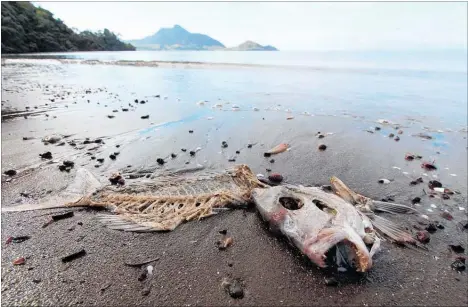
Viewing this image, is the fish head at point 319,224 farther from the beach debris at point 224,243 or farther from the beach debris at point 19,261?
the beach debris at point 19,261

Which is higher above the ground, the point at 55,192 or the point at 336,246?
the point at 336,246

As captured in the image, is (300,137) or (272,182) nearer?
(272,182)

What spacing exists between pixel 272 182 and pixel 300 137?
12.0 feet

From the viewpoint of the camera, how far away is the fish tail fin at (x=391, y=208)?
4605 mm

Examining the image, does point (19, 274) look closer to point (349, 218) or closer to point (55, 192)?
point (55, 192)

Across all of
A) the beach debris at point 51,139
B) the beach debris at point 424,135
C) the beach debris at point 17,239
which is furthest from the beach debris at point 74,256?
the beach debris at point 424,135

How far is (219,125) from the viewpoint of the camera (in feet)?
32.6

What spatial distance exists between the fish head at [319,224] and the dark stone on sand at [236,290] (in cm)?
90

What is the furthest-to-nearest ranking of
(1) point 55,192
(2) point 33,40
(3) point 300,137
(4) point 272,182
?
(2) point 33,40 < (3) point 300,137 < (4) point 272,182 < (1) point 55,192

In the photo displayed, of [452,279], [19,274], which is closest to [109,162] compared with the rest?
[19,274]

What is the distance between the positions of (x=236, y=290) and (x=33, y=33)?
9292cm

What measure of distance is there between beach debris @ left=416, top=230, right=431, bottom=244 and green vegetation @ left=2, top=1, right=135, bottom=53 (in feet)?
256

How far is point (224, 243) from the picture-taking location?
12.2 feet

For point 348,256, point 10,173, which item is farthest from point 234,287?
point 10,173
